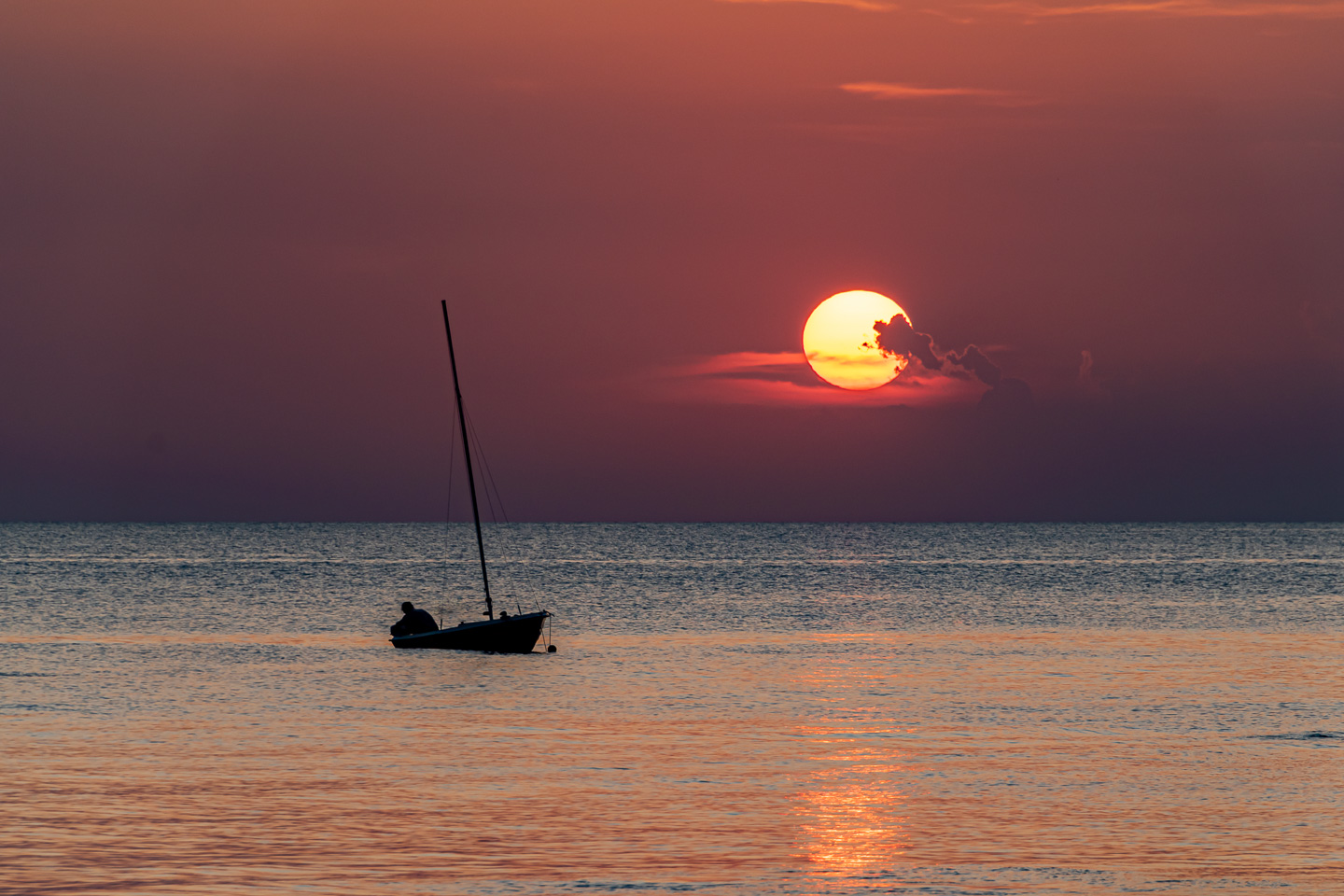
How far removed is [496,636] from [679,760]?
86.3 feet

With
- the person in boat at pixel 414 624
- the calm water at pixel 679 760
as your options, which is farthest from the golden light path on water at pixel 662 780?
the person in boat at pixel 414 624

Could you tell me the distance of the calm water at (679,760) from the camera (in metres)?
22.9

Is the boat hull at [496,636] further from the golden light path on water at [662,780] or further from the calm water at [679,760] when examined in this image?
the golden light path on water at [662,780]

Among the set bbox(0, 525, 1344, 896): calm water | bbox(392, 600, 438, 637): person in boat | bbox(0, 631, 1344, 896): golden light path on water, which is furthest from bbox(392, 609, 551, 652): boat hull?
bbox(0, 631, 1344, 896): golden light path on water

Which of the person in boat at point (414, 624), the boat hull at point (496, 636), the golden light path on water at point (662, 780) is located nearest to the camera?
the golden light path on water at point (662, 780)

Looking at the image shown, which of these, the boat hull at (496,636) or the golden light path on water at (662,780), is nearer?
the golden light path on water at (662,780)

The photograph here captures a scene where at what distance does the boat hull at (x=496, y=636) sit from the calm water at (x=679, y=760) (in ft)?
2.31

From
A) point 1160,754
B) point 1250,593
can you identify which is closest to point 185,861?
point 1160,754

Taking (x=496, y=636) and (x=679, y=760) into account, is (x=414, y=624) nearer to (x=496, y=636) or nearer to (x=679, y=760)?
(x=496, y=636)

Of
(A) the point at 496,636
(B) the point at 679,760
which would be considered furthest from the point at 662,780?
(A) the point at 496,636

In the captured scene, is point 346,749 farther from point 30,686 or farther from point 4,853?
point 30,686

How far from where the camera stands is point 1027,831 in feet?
83.4

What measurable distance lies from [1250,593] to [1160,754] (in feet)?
270

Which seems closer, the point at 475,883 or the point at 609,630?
the point at 475,883
